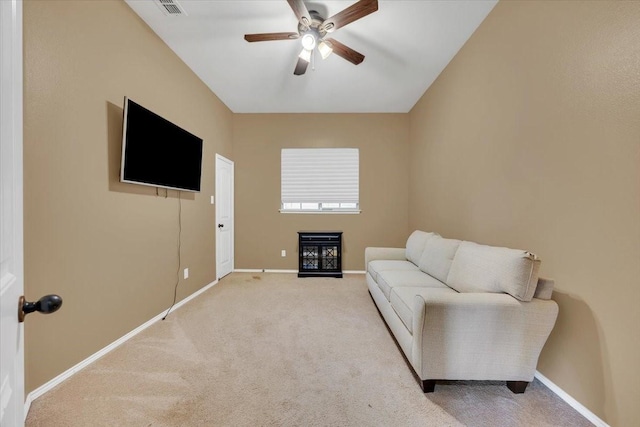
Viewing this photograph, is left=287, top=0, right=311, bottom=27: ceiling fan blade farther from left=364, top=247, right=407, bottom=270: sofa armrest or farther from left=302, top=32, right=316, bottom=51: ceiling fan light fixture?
left=364, top=247, right=407, bottom=270: sofa armrest

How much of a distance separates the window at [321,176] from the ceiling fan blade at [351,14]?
8.26 ft

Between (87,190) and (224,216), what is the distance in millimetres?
2477

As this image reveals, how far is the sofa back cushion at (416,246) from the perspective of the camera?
302 cm

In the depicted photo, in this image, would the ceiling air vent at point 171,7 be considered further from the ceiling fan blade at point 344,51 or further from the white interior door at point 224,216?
the white interior door at point 224,216

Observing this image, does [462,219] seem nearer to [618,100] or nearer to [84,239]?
[618,100]

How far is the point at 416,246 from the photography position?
3131 millimetres

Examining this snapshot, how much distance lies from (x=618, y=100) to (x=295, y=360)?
2.55 meters

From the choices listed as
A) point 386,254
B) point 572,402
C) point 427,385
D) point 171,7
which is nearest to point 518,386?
point 572,402

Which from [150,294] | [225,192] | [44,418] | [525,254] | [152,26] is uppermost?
[152,26]

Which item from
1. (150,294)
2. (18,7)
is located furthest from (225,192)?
(18,7)

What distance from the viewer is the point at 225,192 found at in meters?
4.39

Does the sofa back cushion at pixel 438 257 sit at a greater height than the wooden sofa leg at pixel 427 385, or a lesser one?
greater

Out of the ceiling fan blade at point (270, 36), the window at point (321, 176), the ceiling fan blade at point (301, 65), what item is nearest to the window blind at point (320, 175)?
the window at point (321, 176)

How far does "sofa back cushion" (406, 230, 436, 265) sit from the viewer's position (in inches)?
119
